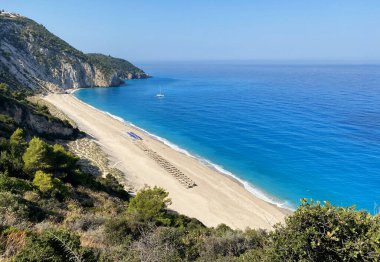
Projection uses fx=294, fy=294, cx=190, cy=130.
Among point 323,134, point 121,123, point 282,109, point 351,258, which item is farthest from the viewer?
point 282,109

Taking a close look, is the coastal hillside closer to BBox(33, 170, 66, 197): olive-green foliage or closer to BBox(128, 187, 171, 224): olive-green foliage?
BBox(33, 170, 66, 197): olive-green foliage

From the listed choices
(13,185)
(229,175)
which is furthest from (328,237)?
(229,175)

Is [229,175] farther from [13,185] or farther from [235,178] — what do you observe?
[13,185]

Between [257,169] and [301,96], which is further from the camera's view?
[301,96]

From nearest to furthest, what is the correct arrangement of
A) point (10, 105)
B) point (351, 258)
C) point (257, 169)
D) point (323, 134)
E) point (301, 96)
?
point (351, 258)
point (10, 105)
point (257, 169)
point (323, 134)
point (301, 96)

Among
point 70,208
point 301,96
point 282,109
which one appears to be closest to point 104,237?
point 70,208

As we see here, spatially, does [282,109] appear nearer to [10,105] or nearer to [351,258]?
[10,105]
